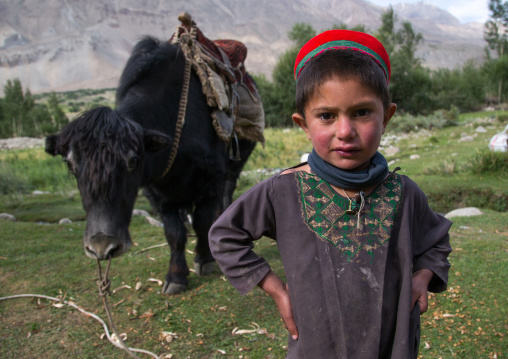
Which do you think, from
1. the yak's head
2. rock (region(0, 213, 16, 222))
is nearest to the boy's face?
the yak's head

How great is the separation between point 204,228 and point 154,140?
1.27m

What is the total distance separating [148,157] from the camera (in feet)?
9.44

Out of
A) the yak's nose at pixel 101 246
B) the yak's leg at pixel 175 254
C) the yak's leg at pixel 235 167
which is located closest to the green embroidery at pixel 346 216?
the yak's nose at pixel 101 246

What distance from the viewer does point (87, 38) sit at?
407ft

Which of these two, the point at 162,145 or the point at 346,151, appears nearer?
the point at 346,151

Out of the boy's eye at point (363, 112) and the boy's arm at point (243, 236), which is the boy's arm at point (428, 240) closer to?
the boy's eye at point (363, 112)

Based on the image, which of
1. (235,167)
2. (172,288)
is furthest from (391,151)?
(172,288)

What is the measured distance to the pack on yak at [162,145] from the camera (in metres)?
2.41

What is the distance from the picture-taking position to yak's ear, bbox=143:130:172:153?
2703 mm

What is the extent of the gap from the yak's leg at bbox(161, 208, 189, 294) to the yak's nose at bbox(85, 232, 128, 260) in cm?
113

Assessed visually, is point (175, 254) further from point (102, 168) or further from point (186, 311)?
point (102, 168)

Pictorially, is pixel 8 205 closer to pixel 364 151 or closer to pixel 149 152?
pixel 149 152

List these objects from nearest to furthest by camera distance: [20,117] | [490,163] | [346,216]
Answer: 1. [346,216]
2. [490,163]
3. [20,117]

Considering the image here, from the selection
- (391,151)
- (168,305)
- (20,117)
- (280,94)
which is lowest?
(20,117)
